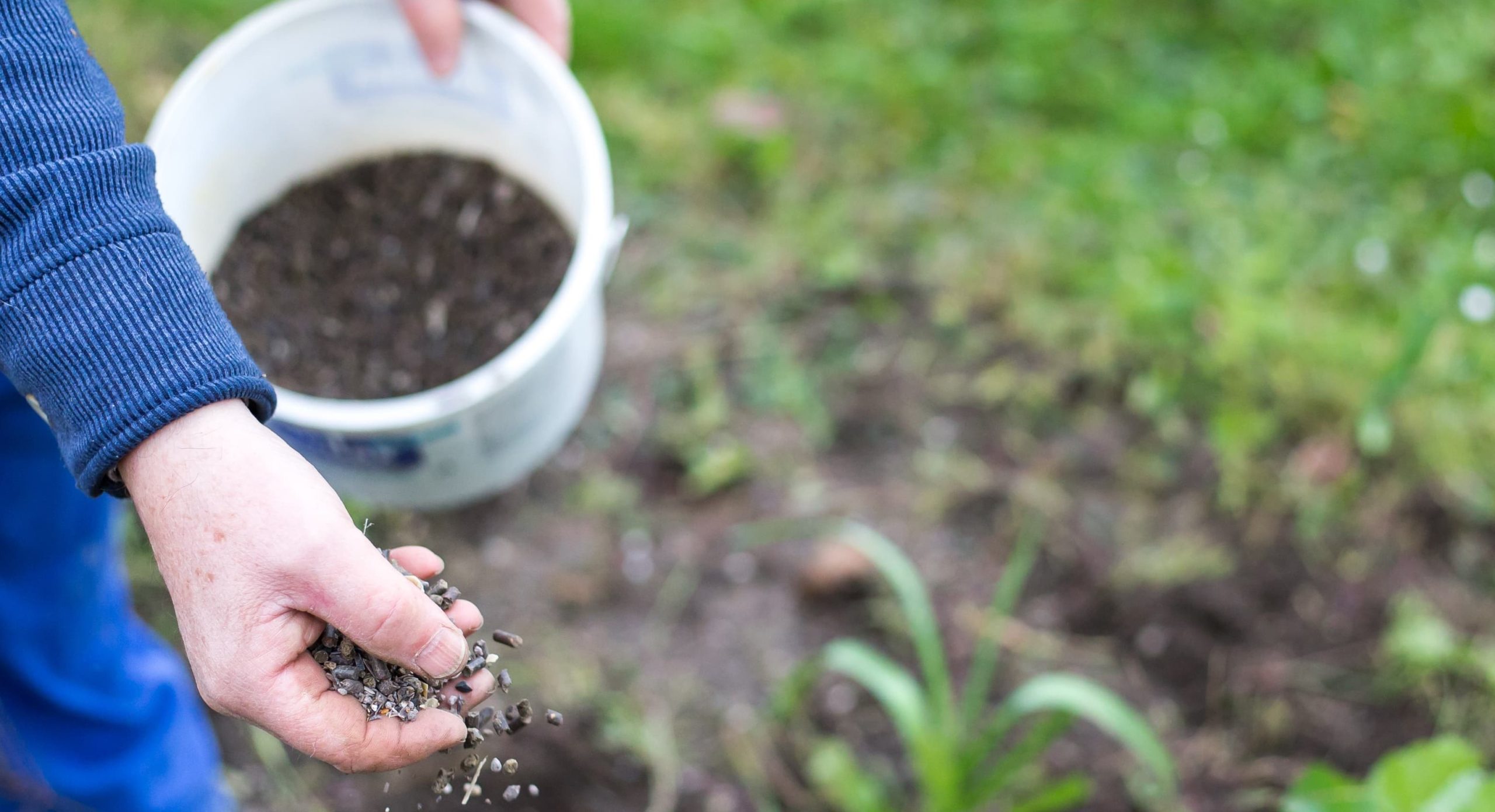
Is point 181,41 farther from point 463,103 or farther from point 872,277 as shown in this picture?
point 872,277

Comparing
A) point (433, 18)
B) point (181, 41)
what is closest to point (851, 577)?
point (433, 18)

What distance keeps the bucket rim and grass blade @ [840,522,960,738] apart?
21.8 inches

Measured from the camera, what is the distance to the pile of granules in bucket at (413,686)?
61 centimetres

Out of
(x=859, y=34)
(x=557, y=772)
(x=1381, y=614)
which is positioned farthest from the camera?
(x=859, y=34)

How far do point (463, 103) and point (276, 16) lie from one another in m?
0.21

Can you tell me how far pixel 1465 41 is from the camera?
6.88 ft

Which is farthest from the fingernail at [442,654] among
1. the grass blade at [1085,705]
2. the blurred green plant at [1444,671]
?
the blurred green plant at [1444,671]

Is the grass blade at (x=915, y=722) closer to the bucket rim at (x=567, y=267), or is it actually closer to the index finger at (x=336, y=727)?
the bucket rim at (x=567, y=267)

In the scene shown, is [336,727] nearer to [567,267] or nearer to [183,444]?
[183,444]

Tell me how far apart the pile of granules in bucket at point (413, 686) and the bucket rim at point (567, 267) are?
243mm

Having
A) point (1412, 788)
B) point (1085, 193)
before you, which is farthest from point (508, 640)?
point (1085, 193)

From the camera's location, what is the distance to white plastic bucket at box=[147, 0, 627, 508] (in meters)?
0.91

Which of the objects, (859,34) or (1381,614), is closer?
(1381,614)

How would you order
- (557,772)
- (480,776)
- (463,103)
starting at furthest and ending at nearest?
(557,772) → (463,103) → (480,776)
